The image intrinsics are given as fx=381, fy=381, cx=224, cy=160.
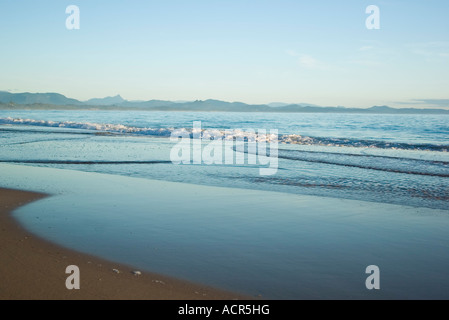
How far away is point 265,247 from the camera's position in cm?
600

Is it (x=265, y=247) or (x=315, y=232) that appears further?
(x=315, y=232)

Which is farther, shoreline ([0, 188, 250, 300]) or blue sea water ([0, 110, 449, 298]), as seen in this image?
blue sea water ([0, 110, 449, 298])

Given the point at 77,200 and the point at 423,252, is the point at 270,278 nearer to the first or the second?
the point at 423,252

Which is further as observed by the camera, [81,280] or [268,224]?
[268,224]

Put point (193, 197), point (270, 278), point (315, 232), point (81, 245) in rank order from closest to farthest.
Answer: point (270, 278) < point (81, 245) < point (315, 232) < point (193, 197)

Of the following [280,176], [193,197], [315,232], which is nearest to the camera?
[315,232]

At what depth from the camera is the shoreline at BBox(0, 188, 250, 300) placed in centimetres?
432

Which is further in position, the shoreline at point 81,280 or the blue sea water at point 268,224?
the blue sea water at point 268,224

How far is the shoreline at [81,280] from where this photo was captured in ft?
14.2

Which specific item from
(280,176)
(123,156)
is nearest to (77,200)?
(280,176)

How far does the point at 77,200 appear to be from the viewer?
8.96m

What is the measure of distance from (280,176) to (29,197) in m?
7.79

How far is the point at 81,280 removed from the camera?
469cm
